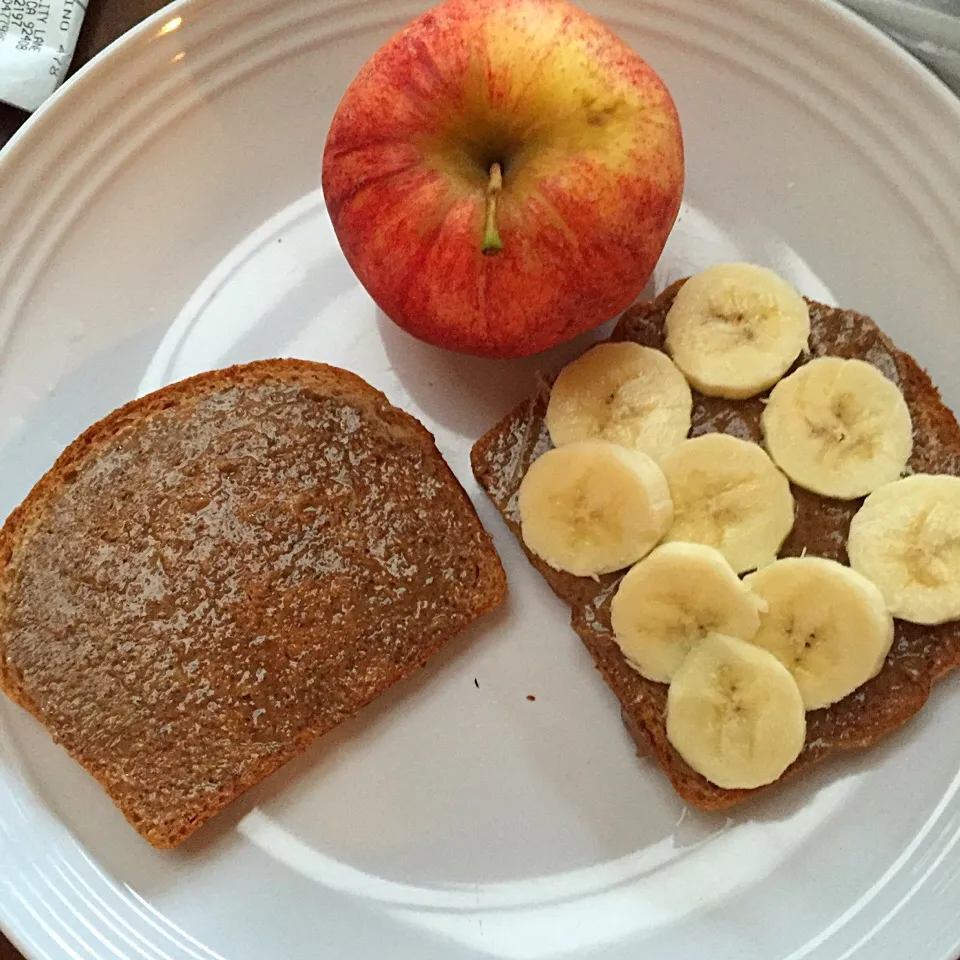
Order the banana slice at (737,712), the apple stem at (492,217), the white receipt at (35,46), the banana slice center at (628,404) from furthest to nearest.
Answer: the white receipt at (35,46), the banana slice center at (628,404), the banana slice at (737,712), the apple stem at (492,217)

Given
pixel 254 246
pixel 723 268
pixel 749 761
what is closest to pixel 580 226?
pixel 723 268

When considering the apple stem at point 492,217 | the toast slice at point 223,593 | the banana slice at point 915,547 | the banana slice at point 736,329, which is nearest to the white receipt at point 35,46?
the toast slice at point 223,593

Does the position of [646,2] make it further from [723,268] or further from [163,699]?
[163,699]

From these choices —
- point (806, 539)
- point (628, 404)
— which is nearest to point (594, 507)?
point (628, 404)

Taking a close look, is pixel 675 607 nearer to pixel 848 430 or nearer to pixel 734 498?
pixel 734 498

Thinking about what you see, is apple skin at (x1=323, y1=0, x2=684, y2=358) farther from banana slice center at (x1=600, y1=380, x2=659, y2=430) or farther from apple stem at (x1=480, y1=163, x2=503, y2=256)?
banana slice center at (x1=600, y1=380, x2=659, y2=430)

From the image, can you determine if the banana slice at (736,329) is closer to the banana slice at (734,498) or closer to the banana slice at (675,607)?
the banana slice at (734,498)
